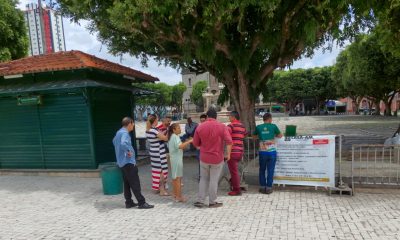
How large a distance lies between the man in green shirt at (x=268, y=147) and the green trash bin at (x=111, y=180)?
3360 mm

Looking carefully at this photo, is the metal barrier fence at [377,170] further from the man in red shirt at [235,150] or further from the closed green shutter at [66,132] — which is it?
the closed green shutter at [66,132]

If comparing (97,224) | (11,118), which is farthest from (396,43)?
(11,118)

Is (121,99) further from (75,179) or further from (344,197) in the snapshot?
(344,197)

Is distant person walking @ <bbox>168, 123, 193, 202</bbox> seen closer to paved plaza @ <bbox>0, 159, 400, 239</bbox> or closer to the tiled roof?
paved plaza @ <bbox>0, 159, 400, 239</bbox>

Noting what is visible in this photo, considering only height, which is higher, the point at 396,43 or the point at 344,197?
the point at 396,43

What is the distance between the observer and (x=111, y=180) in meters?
7.53

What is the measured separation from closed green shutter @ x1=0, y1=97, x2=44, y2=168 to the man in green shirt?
7.40 m

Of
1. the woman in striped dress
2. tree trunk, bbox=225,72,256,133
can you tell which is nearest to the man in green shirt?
the woman in striped dress

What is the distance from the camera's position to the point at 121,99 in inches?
457

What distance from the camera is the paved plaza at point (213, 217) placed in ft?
16.0

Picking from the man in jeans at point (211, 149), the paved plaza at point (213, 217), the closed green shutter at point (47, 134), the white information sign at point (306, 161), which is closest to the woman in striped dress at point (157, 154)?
the paved plaza at point (213, 217)

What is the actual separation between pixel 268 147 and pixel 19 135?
840 cm

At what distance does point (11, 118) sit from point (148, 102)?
57.9m

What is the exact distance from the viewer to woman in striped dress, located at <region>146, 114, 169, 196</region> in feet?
23.3
